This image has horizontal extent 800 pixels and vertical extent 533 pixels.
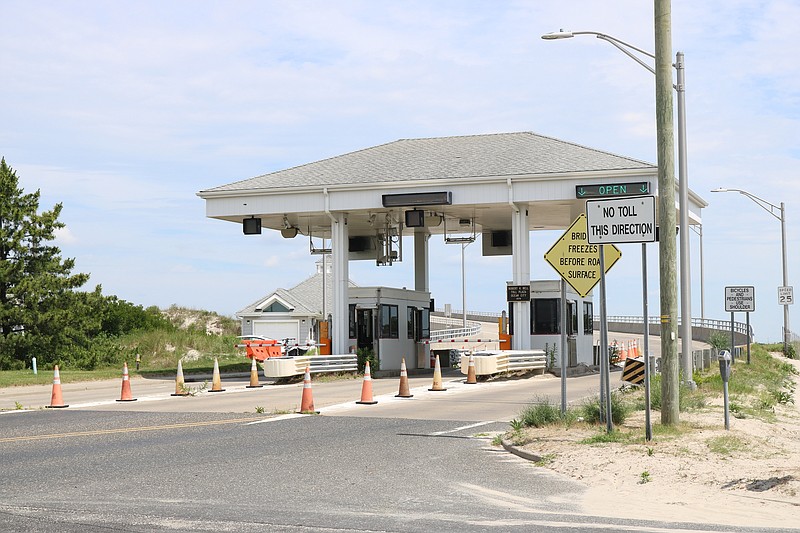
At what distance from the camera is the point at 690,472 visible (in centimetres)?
1135

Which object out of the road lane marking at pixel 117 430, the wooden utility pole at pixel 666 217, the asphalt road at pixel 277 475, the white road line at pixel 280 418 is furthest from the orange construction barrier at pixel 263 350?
the wooden utility pole at pixel 666 217

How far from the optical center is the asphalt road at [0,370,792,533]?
29.1ft

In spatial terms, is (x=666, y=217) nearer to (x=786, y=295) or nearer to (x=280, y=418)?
(x=280, y=418)

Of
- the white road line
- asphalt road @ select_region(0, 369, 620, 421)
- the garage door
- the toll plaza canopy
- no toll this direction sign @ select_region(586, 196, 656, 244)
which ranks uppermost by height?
the toll plaza canopy

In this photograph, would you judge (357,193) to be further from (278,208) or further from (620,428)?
(620,428)

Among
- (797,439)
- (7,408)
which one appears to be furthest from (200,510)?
(7,408)

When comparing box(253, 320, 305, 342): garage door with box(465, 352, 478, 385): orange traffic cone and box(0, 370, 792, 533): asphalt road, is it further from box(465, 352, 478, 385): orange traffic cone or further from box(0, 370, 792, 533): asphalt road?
box(0, 370, 792, 533): asphalt road

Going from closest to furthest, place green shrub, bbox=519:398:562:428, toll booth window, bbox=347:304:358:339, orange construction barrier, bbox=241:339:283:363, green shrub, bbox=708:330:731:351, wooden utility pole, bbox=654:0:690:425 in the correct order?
wooden utility pole, bbox=654:0:690:425 → green shrub, bbox=519:398:562:428 → toll booth window, bbox=347:304:358:339 → green shrub, bbox=708:330:731:351 → orange construction barrier, bbox=241:339:283:363

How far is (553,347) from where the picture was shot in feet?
115

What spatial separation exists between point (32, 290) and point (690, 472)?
37.4 m

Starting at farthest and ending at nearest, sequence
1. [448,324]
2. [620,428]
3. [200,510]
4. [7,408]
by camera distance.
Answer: [448,324] < [7,408] < [620,428] < [200,510]

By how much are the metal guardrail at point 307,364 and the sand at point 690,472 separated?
15430 millimetres

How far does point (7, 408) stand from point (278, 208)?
14998mm

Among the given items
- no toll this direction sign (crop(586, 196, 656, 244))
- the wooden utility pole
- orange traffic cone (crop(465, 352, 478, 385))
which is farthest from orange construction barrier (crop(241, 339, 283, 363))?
no toll this direction sign (crop(586, 196, 656, 244))
